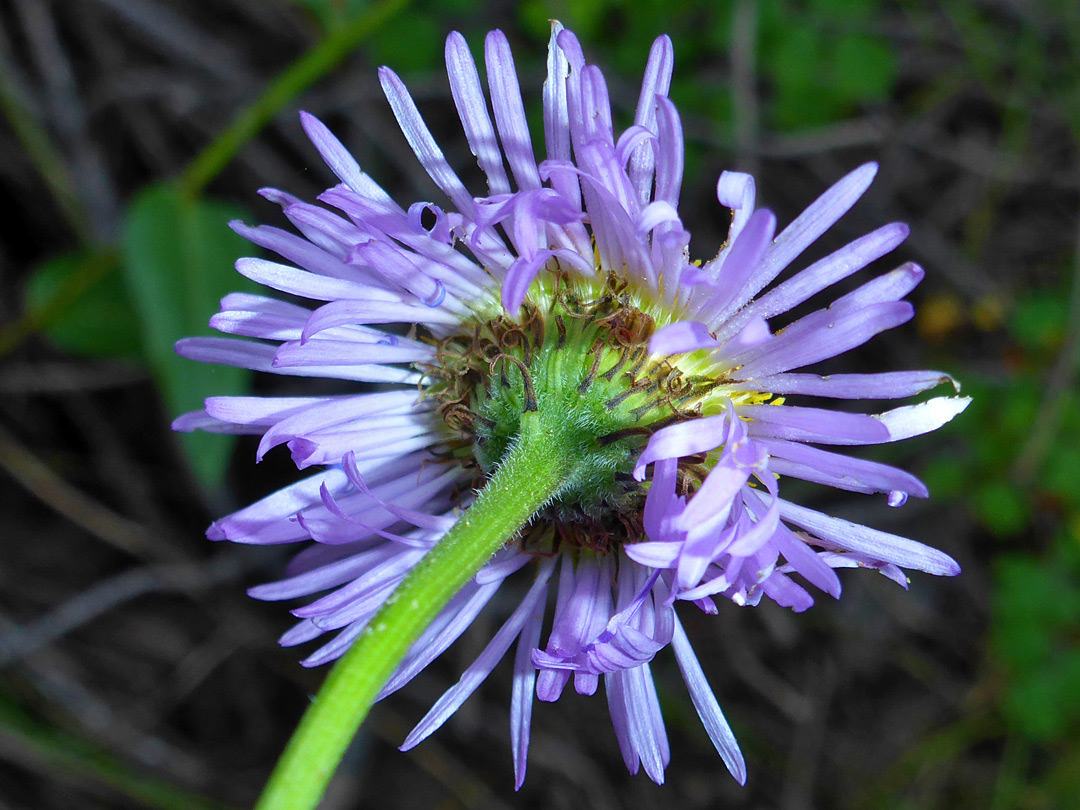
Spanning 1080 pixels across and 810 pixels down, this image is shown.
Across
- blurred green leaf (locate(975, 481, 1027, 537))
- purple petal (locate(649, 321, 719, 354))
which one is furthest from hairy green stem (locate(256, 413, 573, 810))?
blurred green leaf (locate(975, 481, 1027, 537))

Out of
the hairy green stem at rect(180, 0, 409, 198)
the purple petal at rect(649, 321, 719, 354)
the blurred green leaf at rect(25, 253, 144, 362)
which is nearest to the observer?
the purple petal at rect(649, 321, 719, 354)

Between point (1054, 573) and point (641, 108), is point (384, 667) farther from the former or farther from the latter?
point (1054, 573)

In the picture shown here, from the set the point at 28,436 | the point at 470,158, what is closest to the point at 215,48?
the point at 470,158

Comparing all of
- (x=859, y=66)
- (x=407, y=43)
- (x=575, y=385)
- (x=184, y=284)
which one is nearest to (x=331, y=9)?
(x=407, y=43)

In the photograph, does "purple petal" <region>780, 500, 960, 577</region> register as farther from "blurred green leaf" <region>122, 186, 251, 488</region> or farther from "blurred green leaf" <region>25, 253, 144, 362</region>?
"blurred green leaf" <region>25, 253, 144, 362</region>

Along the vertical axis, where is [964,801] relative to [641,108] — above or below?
below

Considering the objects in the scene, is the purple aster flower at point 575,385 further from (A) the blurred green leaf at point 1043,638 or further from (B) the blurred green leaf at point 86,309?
(A) the blurred green leaf at point 1043,638
